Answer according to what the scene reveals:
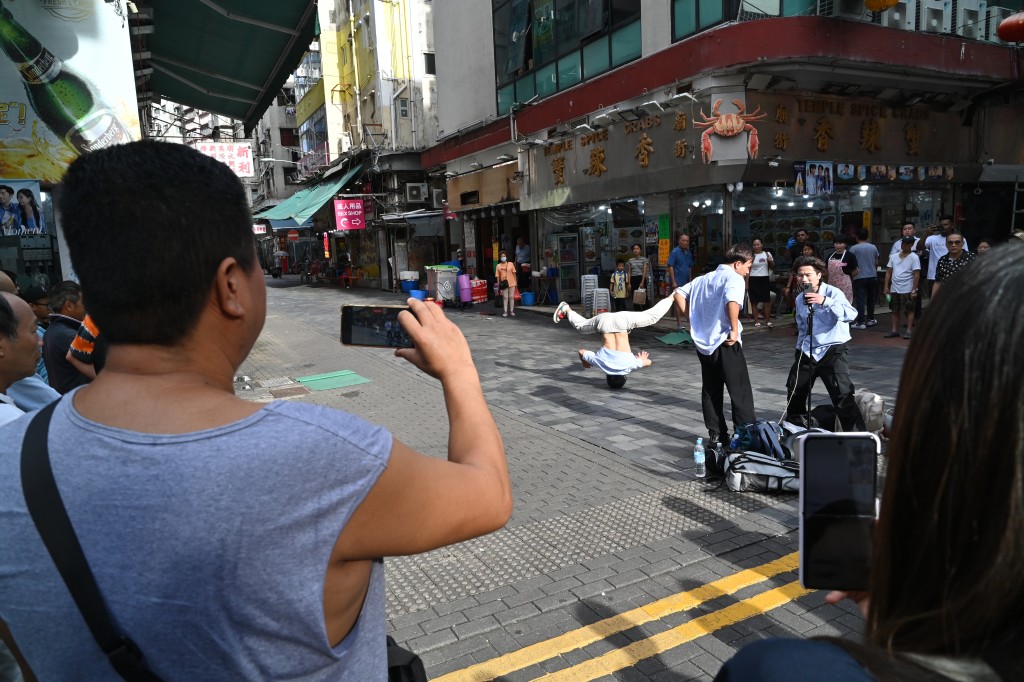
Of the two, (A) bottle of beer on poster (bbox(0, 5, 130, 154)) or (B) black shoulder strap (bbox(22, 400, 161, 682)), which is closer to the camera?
(B) black shoulder strap (bbox(22, 400, 161, 682))

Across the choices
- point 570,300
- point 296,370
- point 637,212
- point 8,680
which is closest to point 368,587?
point 8,680

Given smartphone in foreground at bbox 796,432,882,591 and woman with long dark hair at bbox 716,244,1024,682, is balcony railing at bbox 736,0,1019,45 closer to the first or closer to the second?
smartphone in foreground at bbox 796,432,882,591

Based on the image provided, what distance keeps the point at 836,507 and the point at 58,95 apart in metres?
8.92

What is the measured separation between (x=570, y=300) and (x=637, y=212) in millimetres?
3943

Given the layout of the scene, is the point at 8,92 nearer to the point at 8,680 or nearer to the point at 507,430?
the point at 507,430

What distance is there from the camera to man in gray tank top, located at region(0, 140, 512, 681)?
0.90 metres

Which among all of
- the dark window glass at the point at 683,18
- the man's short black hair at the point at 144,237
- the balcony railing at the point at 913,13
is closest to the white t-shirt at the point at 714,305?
the man's short black hair at the point at 144,237

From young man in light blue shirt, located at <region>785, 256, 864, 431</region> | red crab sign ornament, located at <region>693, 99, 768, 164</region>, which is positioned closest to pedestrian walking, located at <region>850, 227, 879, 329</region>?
red crab sign ornament, located at <region>693, 99, 768, 164</region>

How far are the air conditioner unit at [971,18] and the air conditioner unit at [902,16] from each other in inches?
60.3

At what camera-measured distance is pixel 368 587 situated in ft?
3.63

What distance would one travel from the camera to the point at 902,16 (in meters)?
12.6

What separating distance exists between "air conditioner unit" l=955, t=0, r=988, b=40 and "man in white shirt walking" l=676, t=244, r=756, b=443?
12.3m

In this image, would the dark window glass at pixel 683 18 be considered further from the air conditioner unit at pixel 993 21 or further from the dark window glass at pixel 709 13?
the air conditioner unit at pixel 993 21

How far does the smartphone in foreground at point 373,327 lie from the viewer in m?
1.69
